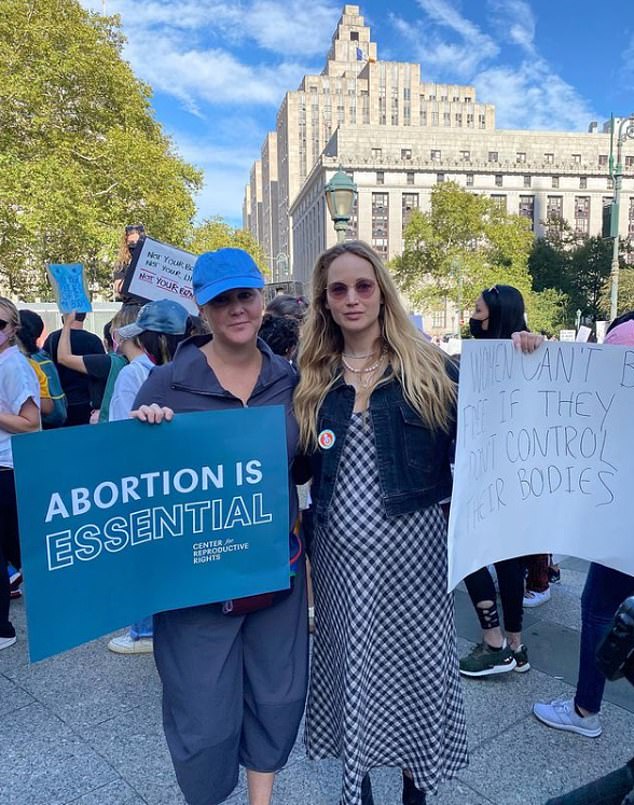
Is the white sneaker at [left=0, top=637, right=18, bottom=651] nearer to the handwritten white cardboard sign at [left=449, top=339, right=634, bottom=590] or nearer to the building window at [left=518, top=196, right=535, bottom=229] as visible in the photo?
the handwritten white cardboard sign at [left=449, top=339, right=634, bottom=590]

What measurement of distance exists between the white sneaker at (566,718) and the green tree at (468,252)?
39.2m

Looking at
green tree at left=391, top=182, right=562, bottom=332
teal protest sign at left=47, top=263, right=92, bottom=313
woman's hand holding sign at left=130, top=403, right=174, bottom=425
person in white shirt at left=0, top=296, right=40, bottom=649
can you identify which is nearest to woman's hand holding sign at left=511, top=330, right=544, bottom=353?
woman's hand holding sign at left=130, top=403, right=174, bottom=425

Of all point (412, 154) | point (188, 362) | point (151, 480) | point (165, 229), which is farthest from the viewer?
point (412, 154)

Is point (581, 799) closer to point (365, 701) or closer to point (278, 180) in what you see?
point (365, 701)

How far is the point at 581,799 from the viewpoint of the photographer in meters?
1.37

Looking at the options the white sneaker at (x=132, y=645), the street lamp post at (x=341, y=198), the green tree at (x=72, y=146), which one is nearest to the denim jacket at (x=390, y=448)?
the white sneaker at (x=132, y=645)

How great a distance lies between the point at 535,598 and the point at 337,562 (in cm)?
232

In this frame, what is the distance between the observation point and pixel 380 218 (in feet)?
244

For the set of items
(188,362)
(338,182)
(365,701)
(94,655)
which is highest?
(338,182)

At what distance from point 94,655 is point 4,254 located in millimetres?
20444

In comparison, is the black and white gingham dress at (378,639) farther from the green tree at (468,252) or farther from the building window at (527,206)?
the building window at (527,206)

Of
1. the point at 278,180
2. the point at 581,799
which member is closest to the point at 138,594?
the point at 581,799

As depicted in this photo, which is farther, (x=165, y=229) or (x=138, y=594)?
(x=165, y=229)

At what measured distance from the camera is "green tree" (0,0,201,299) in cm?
1681
